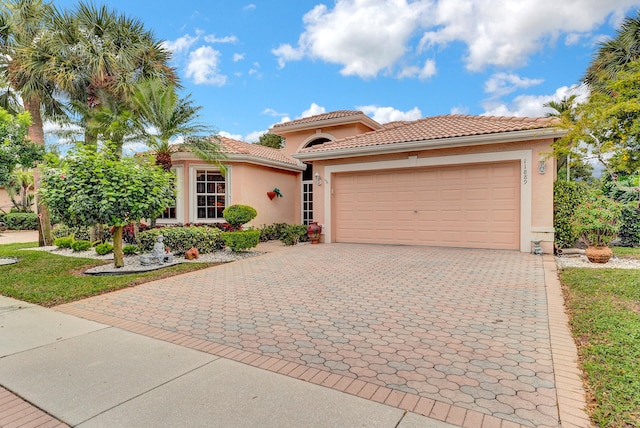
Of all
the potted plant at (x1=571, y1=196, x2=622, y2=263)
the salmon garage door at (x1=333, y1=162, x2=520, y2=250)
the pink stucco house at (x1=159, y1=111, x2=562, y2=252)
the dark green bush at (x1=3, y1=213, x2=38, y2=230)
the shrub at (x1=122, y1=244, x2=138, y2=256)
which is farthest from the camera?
the dark green bush at (x1=3, y1=213, x2=38, y2=230)

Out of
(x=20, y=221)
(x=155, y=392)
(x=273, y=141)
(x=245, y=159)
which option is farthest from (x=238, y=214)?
→ (x=273, y=141)

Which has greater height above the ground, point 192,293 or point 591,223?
point 591,223

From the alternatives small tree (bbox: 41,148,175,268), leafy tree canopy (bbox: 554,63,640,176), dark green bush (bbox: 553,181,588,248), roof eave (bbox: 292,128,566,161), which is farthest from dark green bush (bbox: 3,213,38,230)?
leafy tree canopy (bbox: 554,63,640,176)

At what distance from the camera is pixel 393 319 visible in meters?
4.79

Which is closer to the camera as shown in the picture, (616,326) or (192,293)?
(616,326)

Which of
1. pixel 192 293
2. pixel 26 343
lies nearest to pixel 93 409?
pixel 26 343

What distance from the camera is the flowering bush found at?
8.64 m

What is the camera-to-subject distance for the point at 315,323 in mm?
4680

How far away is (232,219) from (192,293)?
5.28 meters

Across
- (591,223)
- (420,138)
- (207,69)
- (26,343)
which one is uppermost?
(207,69)

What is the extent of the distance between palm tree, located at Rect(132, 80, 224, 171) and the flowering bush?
446 inches

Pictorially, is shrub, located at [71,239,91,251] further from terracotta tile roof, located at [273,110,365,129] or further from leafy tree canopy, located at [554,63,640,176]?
leafy tree canopy, located at [554,63,640,176]

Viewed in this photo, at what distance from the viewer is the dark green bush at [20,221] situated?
22875 mm

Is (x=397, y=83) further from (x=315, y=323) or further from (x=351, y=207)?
(x=315, y=323)
